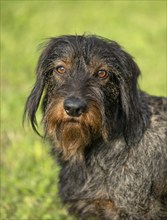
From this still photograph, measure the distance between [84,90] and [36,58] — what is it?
9.66 metres

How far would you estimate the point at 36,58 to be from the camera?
609 inches

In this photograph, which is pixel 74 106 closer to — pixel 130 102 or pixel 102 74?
pixel 102 74

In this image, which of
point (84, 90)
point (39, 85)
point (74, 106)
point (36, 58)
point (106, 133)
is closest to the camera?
point (74, 106)

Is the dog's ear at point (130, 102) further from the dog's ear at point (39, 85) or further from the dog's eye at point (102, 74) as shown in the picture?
the dog's ear at point (39, 85)

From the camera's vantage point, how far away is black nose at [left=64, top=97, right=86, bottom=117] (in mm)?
5738

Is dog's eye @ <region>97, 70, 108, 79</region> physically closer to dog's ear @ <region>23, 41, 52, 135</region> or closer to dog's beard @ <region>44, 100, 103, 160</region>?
dog's beard @ <region>44, 100, 103, 160</region>

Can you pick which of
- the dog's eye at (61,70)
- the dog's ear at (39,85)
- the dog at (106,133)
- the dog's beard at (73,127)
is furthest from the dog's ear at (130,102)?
the dog's ear at (39,85)

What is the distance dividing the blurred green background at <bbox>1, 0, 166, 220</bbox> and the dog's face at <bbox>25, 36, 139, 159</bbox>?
0.99m

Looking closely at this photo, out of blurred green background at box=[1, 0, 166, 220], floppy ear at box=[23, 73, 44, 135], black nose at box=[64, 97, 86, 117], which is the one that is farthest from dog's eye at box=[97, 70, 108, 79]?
blurred green background at box=[1, 0, 166, 220]

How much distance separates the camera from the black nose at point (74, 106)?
5738 millimetres

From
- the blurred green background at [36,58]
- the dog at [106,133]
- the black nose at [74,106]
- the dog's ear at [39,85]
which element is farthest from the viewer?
the blurred green background at [36,58]

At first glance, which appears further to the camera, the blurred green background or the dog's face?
the blurred green background

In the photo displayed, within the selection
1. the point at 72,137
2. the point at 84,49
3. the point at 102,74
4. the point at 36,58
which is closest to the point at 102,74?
the point at 102,74

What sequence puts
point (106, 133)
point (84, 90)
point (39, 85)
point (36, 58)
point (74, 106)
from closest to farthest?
1. point (74, 106)
2. point (84, 90)
3. point (106, 133)
4. point (39, 85)
5. point (36, 58)
